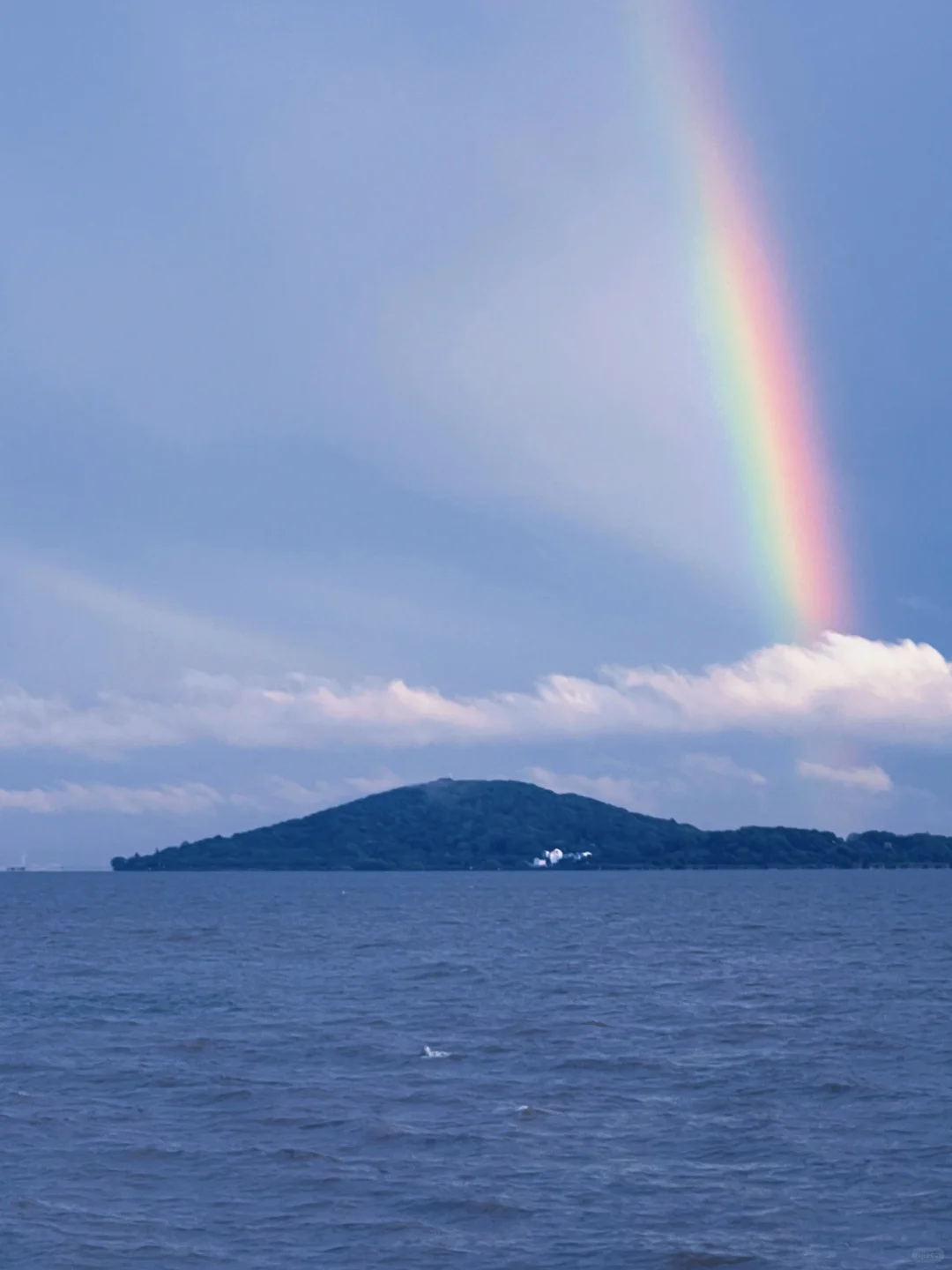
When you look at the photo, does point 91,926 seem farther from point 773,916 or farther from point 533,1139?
point 533,1139

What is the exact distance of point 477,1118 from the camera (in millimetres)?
28219

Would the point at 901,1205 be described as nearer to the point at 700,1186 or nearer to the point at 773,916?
the point at 700,1186

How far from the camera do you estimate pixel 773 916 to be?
12338cm

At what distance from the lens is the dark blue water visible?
20.5 metres

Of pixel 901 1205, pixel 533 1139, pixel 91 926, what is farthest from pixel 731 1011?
pixel 91 926

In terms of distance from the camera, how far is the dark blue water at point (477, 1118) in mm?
20484

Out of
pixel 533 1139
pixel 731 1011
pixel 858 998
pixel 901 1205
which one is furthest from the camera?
pixel 858 998

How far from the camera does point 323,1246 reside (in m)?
20.1

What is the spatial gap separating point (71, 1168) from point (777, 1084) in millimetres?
15792

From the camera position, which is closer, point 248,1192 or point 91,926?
point 248,1192

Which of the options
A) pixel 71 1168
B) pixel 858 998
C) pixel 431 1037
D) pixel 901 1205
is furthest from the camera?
pixel 858 998

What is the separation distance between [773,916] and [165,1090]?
98649 millimetres

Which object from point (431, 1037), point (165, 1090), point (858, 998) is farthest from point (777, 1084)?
point (858, 998)

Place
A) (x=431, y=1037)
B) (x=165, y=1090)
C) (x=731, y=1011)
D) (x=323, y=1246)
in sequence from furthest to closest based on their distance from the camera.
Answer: (x=731, y=1011), (x=431, y=1037), (x=165, y=1090), (x=323, y=1246)
